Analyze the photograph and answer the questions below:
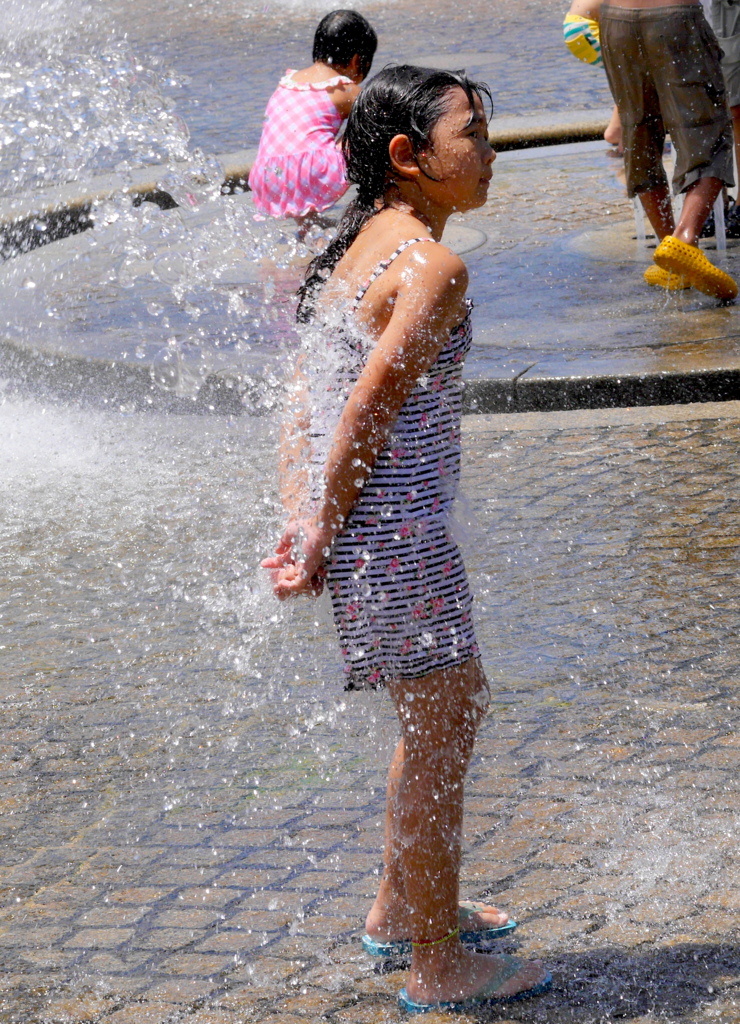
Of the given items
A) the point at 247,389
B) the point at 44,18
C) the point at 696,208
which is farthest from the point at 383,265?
the point at 44,18

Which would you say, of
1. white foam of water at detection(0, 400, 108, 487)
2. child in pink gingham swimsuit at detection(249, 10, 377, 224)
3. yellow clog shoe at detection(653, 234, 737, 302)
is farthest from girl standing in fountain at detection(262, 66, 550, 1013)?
child in pink gingham swimsuit at detection(249, 10, 377, 224)

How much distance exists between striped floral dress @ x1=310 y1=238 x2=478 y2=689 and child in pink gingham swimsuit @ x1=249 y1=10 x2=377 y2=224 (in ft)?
15.1

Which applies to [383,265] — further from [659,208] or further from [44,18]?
[44,18]

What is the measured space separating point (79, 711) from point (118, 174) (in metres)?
7.13

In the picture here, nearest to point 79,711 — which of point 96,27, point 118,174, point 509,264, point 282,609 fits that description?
point 282,609

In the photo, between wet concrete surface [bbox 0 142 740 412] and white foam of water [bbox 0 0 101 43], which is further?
white foam of water [bbox 0 0 101 43]

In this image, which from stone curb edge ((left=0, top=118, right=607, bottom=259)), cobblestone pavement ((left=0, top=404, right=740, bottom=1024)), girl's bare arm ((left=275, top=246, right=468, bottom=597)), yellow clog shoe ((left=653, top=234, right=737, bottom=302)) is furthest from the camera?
stone curb edge ((left=0, top=118, right=607, bottom=259))

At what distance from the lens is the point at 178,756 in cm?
358

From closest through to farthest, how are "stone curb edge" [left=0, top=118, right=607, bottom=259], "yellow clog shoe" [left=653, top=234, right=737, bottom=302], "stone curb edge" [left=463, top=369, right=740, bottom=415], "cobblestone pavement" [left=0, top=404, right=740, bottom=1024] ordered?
1. "cobblestone pavement" [left=0, top=404, right=740, bottom=1024]
2. "stone curb edge" [left=463, top=369, right=740, bottom=415]
3. "yellow clog shoe" [left=653, top=234, right=737, bottom=302]
4. "stone curb edge" [left=0, top=118, right=607, bottom=259]

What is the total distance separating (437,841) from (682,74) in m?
4.92

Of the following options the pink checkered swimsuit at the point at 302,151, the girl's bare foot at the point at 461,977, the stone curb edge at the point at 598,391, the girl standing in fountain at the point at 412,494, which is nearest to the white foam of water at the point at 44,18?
the pink checkered swimsuit at the point at 302,151

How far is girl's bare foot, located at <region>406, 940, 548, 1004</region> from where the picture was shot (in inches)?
100

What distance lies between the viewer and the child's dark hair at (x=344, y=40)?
689 centimetres

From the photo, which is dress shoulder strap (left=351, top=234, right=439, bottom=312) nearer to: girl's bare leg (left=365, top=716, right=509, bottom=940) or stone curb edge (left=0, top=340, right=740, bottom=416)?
girl's bare leg (left=365, top=716, right=509, bottom=940)
